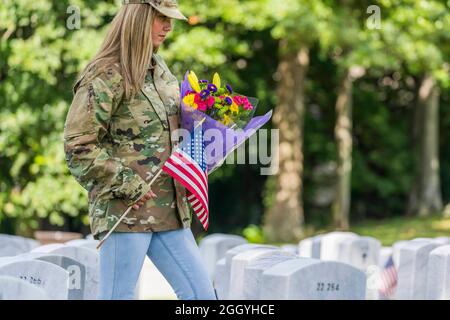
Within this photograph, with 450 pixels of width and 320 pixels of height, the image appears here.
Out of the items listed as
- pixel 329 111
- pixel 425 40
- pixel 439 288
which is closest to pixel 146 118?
pixel 439 288

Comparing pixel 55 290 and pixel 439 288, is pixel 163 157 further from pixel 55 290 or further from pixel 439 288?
pixel 439 288

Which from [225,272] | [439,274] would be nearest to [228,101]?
[439,274]

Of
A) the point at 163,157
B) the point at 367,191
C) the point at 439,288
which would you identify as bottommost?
the point at 367,191

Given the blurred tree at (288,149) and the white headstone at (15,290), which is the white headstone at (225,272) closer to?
the white headstone at (15,290)

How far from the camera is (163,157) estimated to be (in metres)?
5.23

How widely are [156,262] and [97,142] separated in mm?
626

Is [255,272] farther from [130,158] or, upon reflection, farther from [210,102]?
[130,158]

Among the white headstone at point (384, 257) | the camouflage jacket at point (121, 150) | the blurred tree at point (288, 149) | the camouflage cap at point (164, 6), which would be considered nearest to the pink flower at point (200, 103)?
the camouflage jacket at point (121, 150)

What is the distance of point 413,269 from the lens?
9070 mm

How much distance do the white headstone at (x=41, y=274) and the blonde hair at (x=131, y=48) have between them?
143 cm

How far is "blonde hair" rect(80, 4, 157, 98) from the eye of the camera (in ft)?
16.8

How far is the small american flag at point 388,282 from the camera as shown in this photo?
9852 millimetres

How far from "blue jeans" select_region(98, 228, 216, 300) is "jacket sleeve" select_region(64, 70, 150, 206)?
200 mm

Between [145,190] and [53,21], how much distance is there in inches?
440
